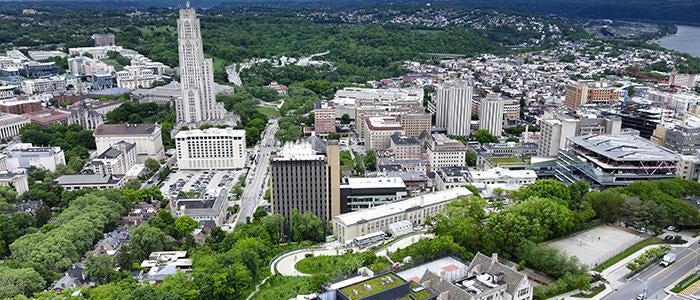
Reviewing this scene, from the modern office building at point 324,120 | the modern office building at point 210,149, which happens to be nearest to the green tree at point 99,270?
the modern office building at point 210,149

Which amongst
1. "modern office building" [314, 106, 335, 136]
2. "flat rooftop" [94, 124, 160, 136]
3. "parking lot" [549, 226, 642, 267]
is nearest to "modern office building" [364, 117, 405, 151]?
"modern office building" [314, 106, 335, 136]

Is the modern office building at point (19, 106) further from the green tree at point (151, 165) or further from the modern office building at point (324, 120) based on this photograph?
the modern office building at point (324, 120)

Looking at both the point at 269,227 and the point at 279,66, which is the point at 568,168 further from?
the point at 279,66

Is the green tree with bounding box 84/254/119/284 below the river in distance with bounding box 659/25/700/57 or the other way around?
below

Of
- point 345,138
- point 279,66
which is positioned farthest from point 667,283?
point 279,66

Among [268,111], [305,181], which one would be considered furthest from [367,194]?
[268,111]

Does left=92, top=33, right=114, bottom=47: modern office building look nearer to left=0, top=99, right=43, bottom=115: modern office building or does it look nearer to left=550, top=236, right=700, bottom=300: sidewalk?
left=0, top=99, right=43, bottom=115: modern office building

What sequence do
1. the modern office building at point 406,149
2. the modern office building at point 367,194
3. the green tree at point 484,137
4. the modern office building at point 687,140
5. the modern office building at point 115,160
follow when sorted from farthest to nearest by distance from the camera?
the green tree at point 484,137
the modern office building at point 406,149
the modern office building at point 115,160
the modern office building at point 687,140
the modern office building at point 367,194
